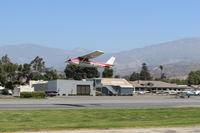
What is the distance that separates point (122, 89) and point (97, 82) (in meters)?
7.71

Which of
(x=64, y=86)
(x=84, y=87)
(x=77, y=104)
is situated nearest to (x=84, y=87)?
(x=84, y=87)

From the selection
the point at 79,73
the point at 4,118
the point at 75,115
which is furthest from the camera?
the point at 79,73

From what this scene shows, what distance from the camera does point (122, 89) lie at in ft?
337

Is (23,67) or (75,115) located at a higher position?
(23,67)

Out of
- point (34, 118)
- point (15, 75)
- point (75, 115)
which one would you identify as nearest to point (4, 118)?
point (34, 118)

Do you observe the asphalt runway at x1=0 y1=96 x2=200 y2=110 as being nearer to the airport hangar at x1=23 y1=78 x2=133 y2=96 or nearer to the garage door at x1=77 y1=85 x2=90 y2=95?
the airport hangar at x1=23 y1=78 x2=133 y2=96

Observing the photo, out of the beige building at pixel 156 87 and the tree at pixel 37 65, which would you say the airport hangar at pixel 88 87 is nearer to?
the beige building at pixel 156 87

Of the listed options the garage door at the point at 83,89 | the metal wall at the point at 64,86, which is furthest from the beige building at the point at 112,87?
the metal wall at the point at 64,86

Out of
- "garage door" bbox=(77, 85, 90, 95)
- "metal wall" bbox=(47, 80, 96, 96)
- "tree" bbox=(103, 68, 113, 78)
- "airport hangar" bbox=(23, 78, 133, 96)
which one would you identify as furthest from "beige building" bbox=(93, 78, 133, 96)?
"tree" bbox=(103, 68, 113, 78)

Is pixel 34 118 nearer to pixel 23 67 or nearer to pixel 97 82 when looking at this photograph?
pixel 97 82

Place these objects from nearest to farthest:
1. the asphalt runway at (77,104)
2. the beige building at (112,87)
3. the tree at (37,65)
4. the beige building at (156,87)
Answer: the asphalt runway at (77,104)
the beige building at (112,87)
the beige building at (156,87)
the tree at (37,65)

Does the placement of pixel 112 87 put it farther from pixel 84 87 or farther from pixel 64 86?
pixel 64 86

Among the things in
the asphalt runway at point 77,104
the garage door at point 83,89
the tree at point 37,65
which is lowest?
the asphalt runway at point 77,104

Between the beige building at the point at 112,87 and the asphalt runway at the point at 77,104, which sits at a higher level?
the beige building at the point at 112,87
